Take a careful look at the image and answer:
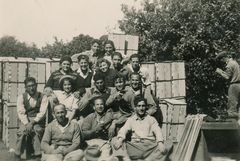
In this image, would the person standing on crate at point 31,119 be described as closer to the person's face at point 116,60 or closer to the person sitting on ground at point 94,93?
the person sitting on ground at point 94,93

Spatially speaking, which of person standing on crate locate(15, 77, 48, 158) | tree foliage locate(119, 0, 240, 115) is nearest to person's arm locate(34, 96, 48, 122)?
person standing on crate locate(15, 77, 48, 158)

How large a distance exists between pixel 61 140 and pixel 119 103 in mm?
1368

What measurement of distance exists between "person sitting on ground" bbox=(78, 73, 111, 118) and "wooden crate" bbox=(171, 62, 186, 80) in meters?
3.93

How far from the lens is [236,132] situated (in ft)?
24.1

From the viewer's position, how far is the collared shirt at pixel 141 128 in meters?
6.72

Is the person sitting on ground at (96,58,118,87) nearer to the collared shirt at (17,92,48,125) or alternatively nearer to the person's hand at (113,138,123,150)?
the collared shirt at (17,92,48,125)

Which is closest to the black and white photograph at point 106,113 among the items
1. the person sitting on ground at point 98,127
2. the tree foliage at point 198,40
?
the person sitting on ground at point 98,127

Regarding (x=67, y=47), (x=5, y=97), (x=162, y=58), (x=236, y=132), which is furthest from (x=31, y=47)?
(x=236, y=132)

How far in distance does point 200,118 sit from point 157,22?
31.5ft

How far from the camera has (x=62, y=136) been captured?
655cm

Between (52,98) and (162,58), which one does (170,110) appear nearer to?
(52,98)

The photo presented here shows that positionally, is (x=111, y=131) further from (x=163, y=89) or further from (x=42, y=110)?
(x=163, y=89)

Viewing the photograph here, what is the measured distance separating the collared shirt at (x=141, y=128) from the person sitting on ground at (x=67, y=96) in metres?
1.22

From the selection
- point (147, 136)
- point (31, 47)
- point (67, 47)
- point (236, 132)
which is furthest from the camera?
point (31, 47)
